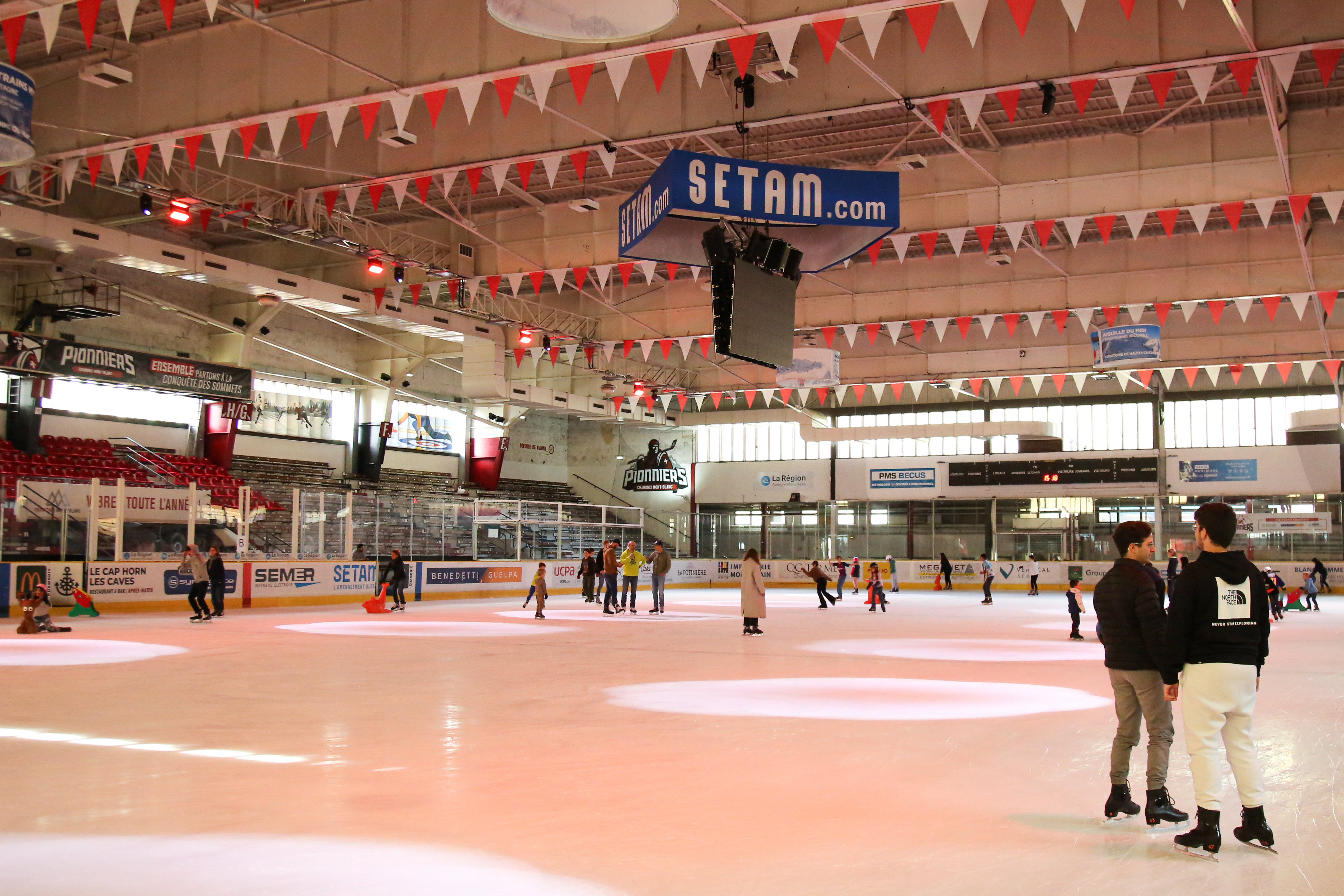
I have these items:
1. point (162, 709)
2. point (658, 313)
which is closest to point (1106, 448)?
point (658, 313)

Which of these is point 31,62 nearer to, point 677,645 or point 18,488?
point 18,488

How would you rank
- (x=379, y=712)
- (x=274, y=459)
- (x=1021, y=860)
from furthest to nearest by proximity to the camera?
(x=274, y=459)
(x=379, y=712)
(x=1021, y=860)

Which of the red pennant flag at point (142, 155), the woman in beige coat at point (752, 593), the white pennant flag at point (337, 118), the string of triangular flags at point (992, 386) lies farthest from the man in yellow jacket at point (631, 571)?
the red pennant flag at point (142, 155)

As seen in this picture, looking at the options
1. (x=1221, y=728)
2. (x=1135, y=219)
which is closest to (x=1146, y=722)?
(x=1221, y=728)

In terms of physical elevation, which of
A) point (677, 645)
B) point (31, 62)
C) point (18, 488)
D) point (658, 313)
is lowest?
point (677, 645)

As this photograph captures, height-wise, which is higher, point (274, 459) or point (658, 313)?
point (658, 313)

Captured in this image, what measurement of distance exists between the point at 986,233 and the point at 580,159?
7.61 metres

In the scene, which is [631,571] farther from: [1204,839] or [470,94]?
[1204,839]

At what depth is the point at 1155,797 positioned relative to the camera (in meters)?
4.94

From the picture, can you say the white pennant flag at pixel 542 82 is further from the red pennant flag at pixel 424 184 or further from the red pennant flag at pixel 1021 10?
the red pennant flag at pixel 424 184

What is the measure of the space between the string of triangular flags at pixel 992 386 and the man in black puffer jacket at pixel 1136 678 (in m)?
20.1

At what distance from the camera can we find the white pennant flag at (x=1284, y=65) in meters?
11.9

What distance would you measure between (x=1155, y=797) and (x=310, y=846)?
3.79 meters

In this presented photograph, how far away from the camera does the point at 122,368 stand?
26.3 m
